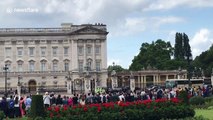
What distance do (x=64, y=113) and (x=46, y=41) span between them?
2827 inches

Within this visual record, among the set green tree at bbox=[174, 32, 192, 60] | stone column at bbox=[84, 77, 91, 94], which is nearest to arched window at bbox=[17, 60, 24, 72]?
stone column at bbox=[84, 77, 91, 94]

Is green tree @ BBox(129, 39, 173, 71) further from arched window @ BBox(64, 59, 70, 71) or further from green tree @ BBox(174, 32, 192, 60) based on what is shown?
arched window @ BBox(64, 59, 70, 71)

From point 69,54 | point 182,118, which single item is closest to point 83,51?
point 69,54

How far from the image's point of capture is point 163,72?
88.1 m

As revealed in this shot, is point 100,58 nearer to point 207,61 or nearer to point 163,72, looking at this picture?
point 163,72

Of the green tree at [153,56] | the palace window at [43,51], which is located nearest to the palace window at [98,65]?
the green tree at [153,56]

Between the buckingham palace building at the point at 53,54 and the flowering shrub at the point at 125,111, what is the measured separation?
67.1 meters

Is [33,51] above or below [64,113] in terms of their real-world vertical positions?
above

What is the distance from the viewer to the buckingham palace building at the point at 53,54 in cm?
8856

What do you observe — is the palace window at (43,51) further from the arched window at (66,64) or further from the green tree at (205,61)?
the green tree at (205,61)

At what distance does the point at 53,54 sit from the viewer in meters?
91.1

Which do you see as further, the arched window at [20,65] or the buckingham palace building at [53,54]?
the arched window at [20,65]

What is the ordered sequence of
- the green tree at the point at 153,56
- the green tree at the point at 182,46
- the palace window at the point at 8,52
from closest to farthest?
the palace window at the point at 8,52
the green tree at the point at 153,56
the green tree at the point at 182,46

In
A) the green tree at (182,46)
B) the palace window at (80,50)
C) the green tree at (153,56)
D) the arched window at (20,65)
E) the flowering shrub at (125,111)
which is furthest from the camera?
the green tree at (182,46)
